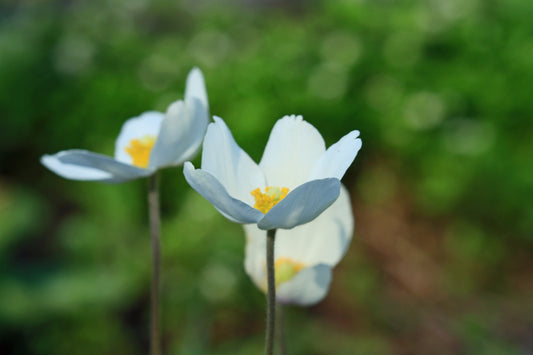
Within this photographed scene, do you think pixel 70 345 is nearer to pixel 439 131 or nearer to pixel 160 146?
pixel 160 146

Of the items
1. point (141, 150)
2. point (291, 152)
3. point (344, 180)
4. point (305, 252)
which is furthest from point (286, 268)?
point (344, 180)

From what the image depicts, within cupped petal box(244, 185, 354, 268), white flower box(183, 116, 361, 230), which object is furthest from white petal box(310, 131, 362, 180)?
cupped petal box(244, 185, 354, 268)

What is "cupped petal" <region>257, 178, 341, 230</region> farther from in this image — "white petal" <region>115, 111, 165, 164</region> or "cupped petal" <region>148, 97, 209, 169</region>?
"white petal" <region>115, 111, 165, 164</region>

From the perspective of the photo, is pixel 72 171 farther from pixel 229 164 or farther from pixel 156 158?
pixel 229 164

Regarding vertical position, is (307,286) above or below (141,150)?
below

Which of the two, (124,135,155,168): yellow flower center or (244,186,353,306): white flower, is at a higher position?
(124,135,155,168): yellow flower center

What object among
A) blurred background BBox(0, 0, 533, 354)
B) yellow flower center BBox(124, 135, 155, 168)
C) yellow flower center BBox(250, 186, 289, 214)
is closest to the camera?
yellow flower center BBox(250, 186, 289, 214)
